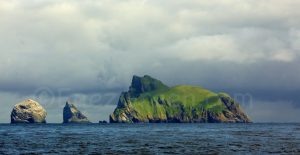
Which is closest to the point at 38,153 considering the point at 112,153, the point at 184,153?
the point at 112,153

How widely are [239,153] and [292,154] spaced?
7.35 m

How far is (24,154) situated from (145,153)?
1777 cm

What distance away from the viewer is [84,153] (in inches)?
2554

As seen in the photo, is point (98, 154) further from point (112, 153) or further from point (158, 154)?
point (158, 154)

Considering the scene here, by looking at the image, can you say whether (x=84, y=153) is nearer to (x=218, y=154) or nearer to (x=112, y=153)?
(x=112, y=153)

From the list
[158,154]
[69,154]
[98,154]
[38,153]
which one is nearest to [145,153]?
[158,154]

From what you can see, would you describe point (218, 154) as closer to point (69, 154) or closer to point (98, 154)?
point (98, 154)

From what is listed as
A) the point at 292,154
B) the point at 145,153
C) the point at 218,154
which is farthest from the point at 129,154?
the point at 292,154

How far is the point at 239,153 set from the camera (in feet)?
209

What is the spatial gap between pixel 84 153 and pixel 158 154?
36.3 ft

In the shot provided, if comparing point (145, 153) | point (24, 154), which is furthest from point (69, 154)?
point (145, 153)

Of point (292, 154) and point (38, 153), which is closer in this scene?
point (292, 154)

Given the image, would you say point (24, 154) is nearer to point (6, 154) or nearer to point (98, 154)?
point (6, 154)

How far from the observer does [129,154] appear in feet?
207
